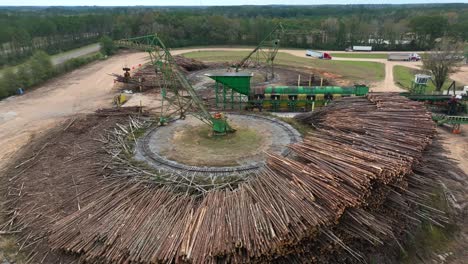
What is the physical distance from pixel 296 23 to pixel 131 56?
3985 centimetres

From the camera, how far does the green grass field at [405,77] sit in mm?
39147

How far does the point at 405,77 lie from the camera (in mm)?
43656

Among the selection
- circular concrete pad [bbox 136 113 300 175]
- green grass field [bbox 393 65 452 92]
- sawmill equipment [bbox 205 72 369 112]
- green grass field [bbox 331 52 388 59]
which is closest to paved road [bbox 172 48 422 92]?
green grass field [bbox 393 65 452 92]

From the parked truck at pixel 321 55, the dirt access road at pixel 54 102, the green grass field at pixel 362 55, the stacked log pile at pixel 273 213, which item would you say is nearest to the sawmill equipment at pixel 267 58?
the parked truck at pixel 321 55

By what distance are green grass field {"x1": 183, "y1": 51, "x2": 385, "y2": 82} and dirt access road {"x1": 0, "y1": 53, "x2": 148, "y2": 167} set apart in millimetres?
19022

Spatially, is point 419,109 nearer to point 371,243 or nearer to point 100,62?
point 371,243

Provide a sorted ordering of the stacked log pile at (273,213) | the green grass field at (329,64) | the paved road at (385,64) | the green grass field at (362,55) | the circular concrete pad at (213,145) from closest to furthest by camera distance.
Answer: the stacked log pile at (273,213) → the circular concrete pad at (213,145) → the paved road at (385,64) → the green grass field at (329,64) → the green grass field at (362,55)

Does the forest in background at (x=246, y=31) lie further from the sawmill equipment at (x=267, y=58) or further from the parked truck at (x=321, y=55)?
the sawmill equipment at (x=267, y=58)

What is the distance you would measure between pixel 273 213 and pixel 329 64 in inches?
1799

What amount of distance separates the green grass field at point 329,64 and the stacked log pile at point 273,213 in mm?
A: 29748

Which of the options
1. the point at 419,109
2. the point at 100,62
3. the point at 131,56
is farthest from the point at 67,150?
the point at 131,56

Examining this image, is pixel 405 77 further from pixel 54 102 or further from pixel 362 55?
pixel 54 102

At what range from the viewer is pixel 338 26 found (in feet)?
238

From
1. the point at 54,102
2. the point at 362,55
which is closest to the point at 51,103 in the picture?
the point at 54,102
